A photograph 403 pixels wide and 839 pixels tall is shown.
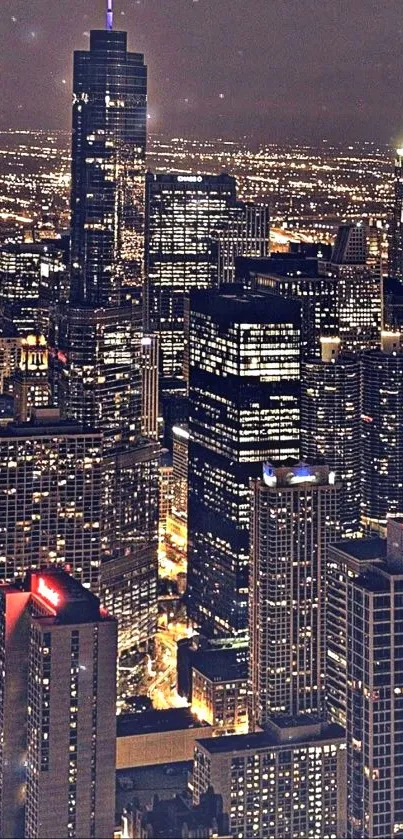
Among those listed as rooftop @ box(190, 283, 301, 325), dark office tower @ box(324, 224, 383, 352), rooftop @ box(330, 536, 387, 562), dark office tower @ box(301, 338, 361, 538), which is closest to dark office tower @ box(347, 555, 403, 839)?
rooftop @ box(330, 536, 387, 562)

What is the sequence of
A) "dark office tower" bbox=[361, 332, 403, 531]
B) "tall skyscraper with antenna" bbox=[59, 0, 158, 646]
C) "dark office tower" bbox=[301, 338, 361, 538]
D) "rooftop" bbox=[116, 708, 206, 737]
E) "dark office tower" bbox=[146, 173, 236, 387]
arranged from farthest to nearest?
"dark office tower" bbox=[146, 173, 236, 387], "dark office tower" bbox=[301, 338, 361, 538], "dark office tower" bbox=[361, 332, 403, 531], "tall skyscraper with antenna" bbox=[59, 0, 158, 646], "rooftop" bbox=[116, 708, 206, 737]

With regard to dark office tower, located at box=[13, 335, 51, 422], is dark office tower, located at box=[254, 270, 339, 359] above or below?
above

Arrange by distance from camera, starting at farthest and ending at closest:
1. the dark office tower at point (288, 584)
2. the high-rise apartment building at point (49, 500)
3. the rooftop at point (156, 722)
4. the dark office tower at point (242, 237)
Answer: the dark office tower at point (242, 237) < the high-rise apartment building at point (49, 500) < the dark office tower at point (288, 584) < the rooftop at point (156, 722)

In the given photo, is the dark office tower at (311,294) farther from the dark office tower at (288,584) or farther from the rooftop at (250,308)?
the dark office tower at (288,584)

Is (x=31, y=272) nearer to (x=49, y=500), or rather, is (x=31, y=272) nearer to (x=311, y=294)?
(x=311, y=294)

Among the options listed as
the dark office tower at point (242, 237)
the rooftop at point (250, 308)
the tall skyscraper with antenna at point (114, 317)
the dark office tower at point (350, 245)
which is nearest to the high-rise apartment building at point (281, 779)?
the tall skyscraper with antenna at point (114, 317)

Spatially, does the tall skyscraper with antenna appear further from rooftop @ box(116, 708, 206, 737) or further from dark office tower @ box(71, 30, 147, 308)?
rooftop @ box(116, 708, 206, 737)

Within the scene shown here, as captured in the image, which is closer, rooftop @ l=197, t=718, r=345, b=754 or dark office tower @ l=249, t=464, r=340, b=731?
rooftop @ l=197, t=718, r=345, b=754
